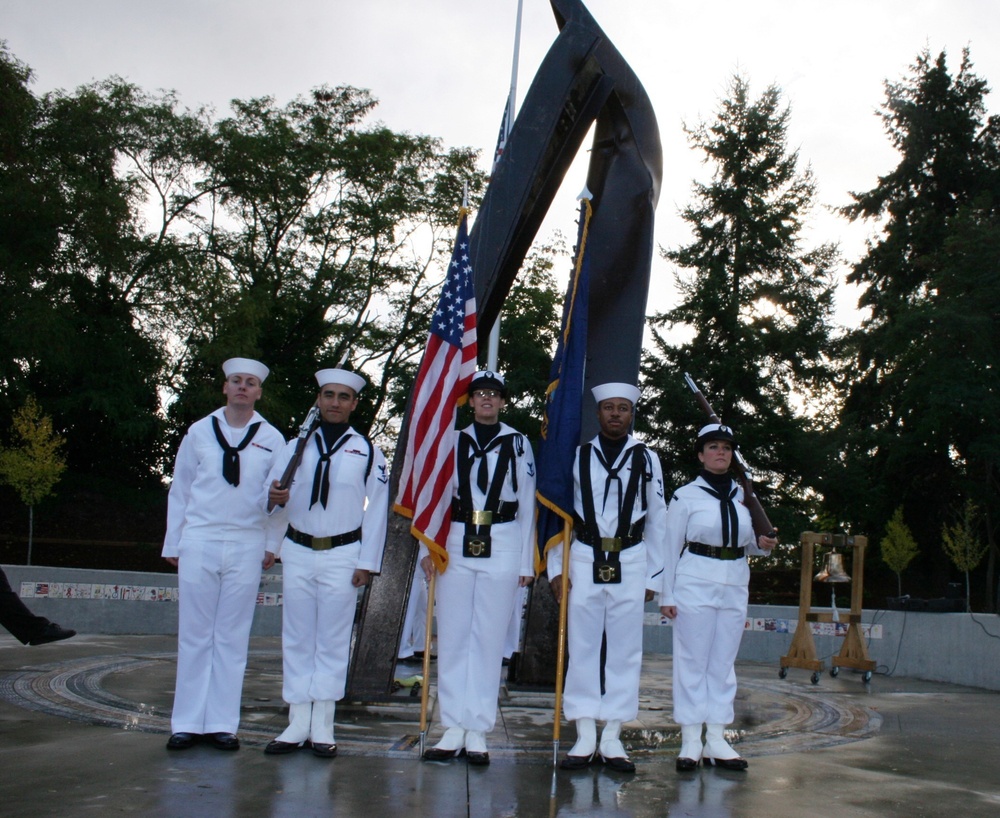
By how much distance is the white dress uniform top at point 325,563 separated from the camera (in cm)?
521

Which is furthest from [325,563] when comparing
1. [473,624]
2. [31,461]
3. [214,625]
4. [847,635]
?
[31,461]

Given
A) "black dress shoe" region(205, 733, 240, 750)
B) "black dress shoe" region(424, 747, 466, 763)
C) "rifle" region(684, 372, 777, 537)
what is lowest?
"black dress shoe" region(205, 733, 240, 750)

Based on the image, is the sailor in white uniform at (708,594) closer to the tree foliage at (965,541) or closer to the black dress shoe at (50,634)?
the black dress shoe at (50,634)

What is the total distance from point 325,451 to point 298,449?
184 millimetres

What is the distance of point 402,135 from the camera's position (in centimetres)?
3288

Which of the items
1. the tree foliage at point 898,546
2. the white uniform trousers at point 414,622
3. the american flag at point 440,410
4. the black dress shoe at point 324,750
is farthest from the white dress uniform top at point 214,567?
the tree foliage at point 898,546

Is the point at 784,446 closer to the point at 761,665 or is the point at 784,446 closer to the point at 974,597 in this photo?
the point at 974,597

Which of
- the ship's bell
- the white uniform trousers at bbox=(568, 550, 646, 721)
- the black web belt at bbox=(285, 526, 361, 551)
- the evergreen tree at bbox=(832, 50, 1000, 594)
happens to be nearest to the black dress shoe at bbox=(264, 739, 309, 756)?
the black web belt at bbox=(285, 526, 361, 551)

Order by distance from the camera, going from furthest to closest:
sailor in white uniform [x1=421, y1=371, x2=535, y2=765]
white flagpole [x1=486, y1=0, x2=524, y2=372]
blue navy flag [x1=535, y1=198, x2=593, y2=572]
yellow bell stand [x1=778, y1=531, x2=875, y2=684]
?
1. yellow bell stand [x1=778, y1=531, x2=875, y2=684]
2. white flagpole [x1=486, y1=0, x2=524, y2=372]
3. blue navy flag [x1=535, y1=198, x2=593, y2=572]
4. sailor in white uniform [x1=421, y1=371, x2=535, y2=765]

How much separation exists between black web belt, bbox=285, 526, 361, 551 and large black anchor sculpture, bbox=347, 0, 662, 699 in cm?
161

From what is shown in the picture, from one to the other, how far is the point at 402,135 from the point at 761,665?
78.1 feet

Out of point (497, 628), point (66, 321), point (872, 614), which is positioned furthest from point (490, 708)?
point (66, 321)

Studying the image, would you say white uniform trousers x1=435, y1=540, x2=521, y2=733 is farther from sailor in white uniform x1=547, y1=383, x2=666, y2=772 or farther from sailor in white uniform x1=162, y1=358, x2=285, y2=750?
sailor in white uniform x1=162, y1=358, x2=285, y2=750

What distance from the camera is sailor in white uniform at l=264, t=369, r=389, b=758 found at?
203 inches
